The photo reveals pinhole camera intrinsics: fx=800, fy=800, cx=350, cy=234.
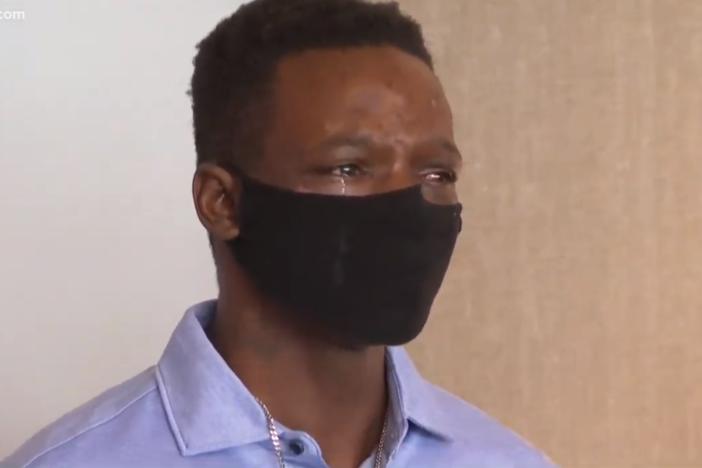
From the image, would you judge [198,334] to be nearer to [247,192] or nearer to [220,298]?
[220,298]

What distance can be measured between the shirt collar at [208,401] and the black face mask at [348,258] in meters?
0.10

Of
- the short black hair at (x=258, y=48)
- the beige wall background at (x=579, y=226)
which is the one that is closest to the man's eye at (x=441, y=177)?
the short black hair at (x=258, y=48)

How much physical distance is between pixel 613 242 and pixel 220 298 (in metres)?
0.72

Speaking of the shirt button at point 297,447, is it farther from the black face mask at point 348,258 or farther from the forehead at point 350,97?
the forehead at point 350,97

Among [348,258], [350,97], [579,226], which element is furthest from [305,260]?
[579,226]

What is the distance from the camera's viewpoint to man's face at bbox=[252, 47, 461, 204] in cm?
78

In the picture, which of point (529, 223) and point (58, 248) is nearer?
point (58, 248)

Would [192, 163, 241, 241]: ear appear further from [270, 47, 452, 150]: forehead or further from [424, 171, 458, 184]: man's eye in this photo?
[424, 171, 458, 184]: man's eye

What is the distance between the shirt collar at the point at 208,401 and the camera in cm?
78

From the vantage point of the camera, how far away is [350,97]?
787mm

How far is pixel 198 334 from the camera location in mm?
844

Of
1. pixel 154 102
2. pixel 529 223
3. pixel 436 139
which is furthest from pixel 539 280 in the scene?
pixel 154 102

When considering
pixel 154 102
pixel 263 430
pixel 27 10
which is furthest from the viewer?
pixel 154 102

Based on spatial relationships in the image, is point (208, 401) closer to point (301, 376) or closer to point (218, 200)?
point (301, 376)
